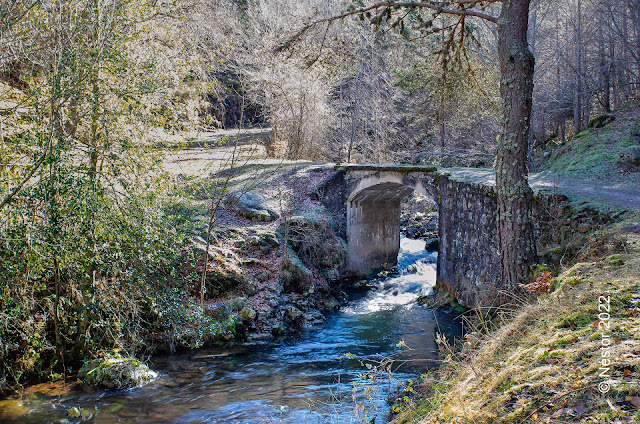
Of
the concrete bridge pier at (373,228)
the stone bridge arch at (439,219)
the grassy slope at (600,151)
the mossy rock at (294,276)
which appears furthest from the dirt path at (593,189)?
the concrete bridge pier at (373,228)

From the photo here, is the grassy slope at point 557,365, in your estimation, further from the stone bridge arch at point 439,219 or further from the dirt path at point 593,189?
the dirt path at point 593,189

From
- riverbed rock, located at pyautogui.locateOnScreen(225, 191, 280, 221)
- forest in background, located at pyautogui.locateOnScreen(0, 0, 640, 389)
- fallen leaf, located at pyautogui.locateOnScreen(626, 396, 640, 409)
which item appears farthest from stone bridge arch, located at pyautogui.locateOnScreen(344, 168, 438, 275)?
→ fallen leaf, located at pyautogui.locateOnScreen(626, 396, 640, 409)

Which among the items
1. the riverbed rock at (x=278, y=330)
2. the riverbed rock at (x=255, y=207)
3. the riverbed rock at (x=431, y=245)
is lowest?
the riverbed rock at (x=278, y=330)

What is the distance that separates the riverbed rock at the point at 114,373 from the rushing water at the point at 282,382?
0.57 ft

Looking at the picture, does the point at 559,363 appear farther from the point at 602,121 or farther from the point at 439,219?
the point at 602,121

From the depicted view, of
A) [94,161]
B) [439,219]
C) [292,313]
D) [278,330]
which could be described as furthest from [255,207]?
[94,161]

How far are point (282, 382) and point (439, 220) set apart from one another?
7.53 meters

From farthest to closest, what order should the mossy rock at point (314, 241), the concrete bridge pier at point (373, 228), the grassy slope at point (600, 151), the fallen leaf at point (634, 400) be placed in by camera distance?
1. the concrete bridge pier at point (373, 228)
2. the mossy rock at point (314, 241)
3. the grassy slope at point (600, 151)
4. the fallen leaf at point (634, 400)

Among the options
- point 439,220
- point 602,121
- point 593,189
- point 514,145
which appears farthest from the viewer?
point 602,121

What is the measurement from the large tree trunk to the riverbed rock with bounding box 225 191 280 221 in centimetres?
959

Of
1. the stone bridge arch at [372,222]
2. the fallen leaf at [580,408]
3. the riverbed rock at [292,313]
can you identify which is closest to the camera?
the fallen leaf at [580,408]

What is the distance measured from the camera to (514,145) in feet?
20.1

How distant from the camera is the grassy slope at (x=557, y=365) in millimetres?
3025

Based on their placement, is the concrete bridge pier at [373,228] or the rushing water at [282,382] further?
the concrete bridge pier at [373,228]
